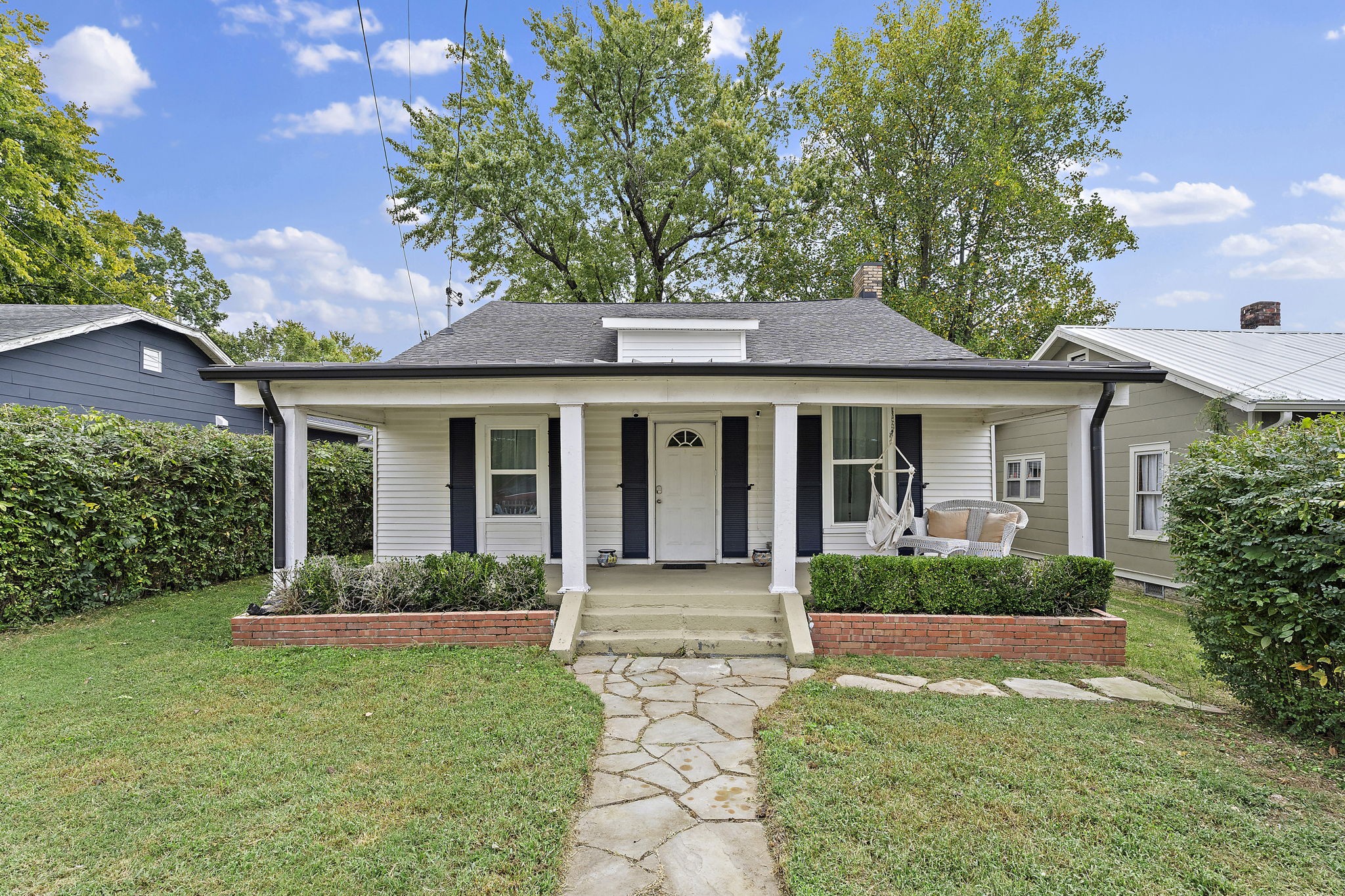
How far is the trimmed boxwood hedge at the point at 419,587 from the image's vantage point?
539 centimetres

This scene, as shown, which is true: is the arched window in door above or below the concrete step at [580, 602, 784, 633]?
above

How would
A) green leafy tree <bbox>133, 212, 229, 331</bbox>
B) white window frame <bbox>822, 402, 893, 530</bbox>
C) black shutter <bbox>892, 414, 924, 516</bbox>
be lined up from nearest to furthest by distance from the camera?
1. white window frame <bbox>822, 402, 893, 530</bbox>
2. black shutter <bbox>892, 414, 924, 516</bbox>
3. green leafy tree <bbox>133, 212, 229, 331</bbox>

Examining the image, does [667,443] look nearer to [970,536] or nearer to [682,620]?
[682,620]

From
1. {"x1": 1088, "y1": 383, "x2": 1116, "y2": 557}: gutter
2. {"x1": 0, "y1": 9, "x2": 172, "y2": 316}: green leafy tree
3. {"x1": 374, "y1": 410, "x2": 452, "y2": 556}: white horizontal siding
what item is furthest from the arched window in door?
{"x1": 0, "y1": 9, "x2": 172, "y2": 316}: green leafy tree

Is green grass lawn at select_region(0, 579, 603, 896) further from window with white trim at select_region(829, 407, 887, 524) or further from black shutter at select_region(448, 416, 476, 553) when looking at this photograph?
window with white trim at select_region(829, 407, 887, 524)

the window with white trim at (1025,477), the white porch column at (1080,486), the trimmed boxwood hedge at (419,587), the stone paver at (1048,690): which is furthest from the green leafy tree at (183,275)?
the stone paver at (1048,690)

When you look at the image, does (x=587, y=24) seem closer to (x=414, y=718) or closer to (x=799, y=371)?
(x=799, y=371)

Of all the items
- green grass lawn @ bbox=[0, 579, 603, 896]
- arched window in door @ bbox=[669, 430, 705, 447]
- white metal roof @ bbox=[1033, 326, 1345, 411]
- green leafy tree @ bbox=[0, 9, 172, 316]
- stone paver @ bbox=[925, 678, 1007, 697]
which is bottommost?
stone paver @ bbox=[925, 678, 1007, 697]

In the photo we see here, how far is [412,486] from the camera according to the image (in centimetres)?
800

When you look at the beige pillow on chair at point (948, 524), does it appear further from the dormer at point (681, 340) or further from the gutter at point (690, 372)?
the dormer at point (681, 340)

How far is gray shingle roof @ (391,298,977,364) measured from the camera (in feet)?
25.5

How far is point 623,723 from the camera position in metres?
3.82

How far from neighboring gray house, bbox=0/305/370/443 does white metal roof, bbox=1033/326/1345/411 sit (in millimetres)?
14381

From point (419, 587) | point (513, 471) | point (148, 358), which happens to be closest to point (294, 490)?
point (419, 587)
